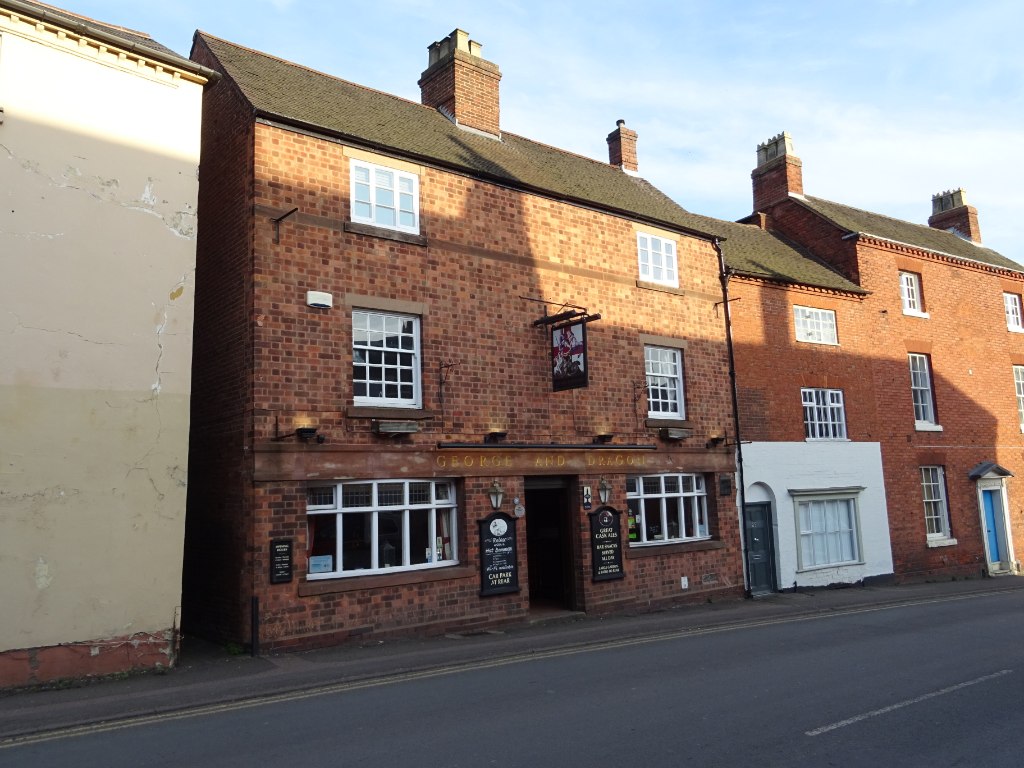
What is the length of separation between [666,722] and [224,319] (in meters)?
9.29

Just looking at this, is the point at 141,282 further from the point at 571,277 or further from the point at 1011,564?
the point at 1011,564

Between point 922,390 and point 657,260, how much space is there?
36.1ft

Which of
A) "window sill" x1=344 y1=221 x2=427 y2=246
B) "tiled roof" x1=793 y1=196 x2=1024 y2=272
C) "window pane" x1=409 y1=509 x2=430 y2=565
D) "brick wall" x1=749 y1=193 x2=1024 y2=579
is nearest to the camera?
"window sill" x1=344 y1=221 x2=427 y2=246

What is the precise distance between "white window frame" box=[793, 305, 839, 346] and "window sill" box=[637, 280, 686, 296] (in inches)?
171

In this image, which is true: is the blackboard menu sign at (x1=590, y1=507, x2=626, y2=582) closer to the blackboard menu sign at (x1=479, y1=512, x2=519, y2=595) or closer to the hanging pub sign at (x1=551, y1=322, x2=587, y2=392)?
the blackboard menu sign at (x1=479, y1=512, x2=519, y2=595)

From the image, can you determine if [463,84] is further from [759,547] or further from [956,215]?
[956,215]

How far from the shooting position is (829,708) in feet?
25.0

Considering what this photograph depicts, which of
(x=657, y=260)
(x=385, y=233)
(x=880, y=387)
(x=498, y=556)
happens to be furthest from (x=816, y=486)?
(x=385, y=233)

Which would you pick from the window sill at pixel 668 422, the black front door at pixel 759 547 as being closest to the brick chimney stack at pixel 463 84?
the window sill at pixel 668 422

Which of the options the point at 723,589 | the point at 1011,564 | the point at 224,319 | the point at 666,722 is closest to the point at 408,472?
the point at 224,319

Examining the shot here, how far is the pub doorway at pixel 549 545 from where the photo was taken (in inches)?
611

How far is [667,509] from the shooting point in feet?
56.0

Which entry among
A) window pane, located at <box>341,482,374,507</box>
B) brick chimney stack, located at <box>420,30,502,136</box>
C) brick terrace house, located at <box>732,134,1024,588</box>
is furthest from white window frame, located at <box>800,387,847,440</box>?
window pane, located at <box>341,482,374,507</box>

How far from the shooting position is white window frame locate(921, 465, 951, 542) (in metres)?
22.8
